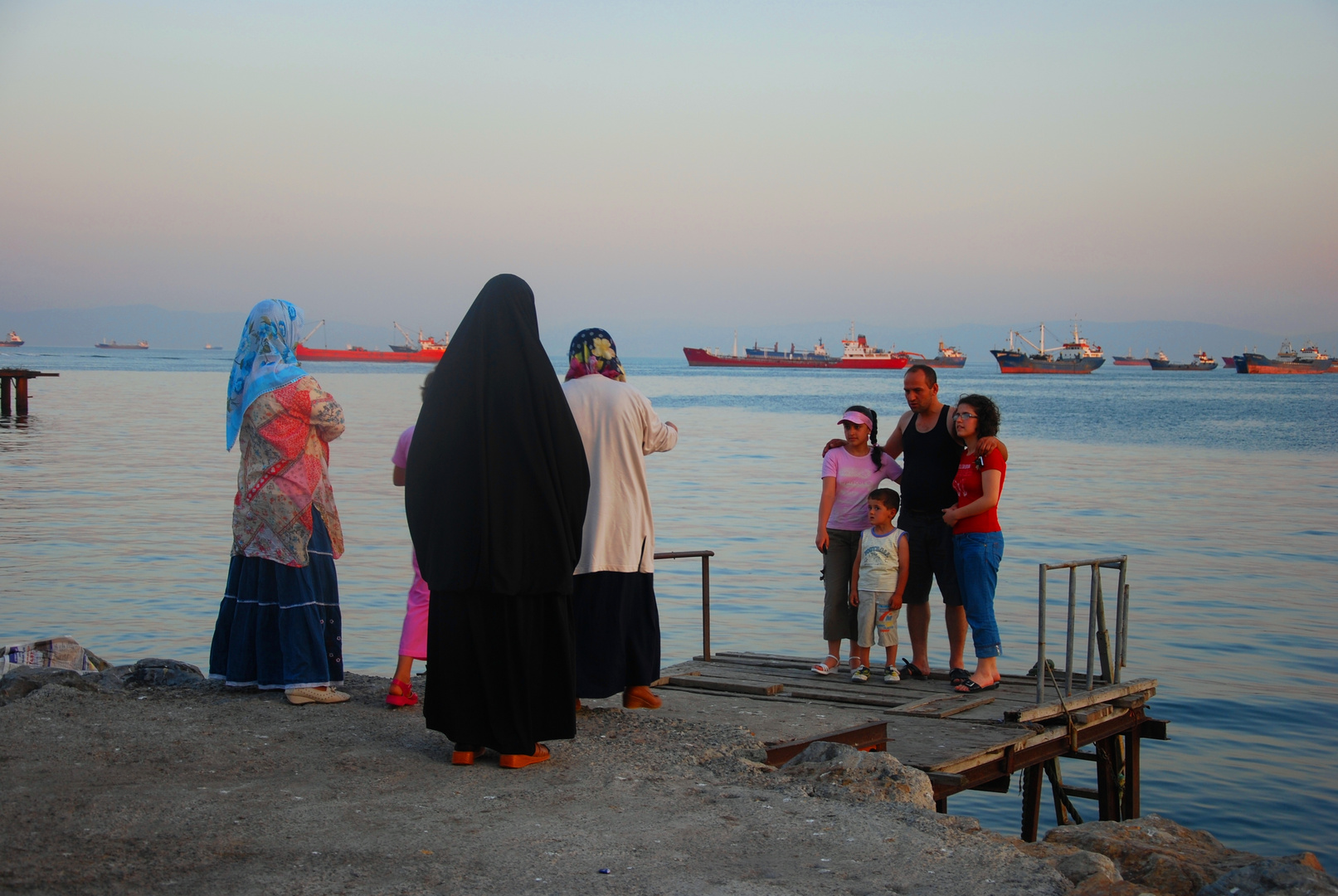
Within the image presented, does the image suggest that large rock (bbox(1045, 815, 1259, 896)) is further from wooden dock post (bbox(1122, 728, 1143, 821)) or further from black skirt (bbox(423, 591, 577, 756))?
black skirt (bbox(423, 591, 577, 756))

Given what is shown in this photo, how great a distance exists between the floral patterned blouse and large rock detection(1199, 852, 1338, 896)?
3710mm

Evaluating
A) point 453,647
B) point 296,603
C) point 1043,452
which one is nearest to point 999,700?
point 453,647

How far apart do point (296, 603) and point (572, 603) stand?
126cm

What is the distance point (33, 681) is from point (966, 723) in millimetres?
4651

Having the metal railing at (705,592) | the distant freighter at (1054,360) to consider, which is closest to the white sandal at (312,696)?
the metal railing at (705,592)

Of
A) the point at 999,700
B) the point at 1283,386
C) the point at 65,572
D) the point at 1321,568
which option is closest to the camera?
the point at 999,700

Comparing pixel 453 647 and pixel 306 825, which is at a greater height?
pixel 453 647

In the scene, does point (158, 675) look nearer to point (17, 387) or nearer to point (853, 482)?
point (853, 482)

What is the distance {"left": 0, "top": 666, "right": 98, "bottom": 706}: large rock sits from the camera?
5703 mm

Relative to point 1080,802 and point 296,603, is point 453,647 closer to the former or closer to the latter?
point 296,603

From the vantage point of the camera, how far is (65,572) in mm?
13211

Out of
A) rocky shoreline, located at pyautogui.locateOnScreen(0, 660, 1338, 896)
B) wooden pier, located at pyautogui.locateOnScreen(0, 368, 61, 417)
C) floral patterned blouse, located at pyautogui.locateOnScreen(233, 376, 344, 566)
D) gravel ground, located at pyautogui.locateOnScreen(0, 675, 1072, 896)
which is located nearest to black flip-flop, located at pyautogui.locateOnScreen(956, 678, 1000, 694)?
rocky shoreline, located at pyautogui.locateOnScreen(0, 660, 1338, 896)

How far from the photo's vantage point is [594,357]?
509cm

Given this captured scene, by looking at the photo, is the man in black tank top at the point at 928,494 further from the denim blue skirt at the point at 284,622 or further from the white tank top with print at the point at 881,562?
the denim blue skirt at the point at 284,622
